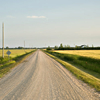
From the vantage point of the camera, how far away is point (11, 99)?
5.37m

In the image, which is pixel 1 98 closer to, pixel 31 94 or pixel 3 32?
pixel 31 94

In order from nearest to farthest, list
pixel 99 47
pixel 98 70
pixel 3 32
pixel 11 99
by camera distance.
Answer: pixel 11 99 → pixel 98 70 → pixel 3 32 → pixel 99 47

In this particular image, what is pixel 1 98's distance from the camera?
5.55 meters

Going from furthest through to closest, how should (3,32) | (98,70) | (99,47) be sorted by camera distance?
(99,47), (3,32), (98,70)

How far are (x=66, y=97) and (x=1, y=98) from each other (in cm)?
293

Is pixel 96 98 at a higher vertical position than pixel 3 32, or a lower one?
lower

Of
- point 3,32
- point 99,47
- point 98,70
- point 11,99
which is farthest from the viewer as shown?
point 99,47

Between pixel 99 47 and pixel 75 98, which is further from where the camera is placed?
pixel 99 47

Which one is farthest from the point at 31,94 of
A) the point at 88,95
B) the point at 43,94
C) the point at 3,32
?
the point at 3,32

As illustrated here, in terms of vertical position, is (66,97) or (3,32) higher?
(3,32)

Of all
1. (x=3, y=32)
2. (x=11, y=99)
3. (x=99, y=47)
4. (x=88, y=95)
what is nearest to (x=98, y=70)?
(x=88, y=95)

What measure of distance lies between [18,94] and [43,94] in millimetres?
1215

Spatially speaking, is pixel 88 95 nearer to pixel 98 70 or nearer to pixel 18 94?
pixel 18 94

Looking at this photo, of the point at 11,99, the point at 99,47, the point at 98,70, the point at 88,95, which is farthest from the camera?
the point at 99,47
